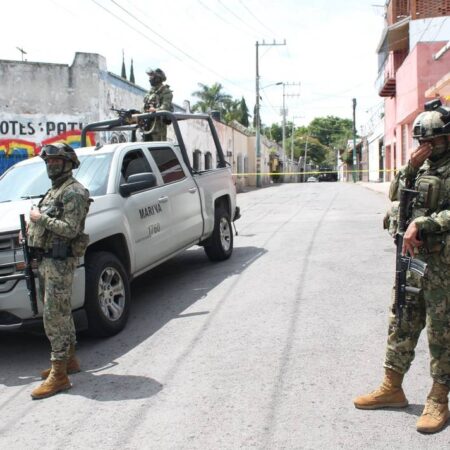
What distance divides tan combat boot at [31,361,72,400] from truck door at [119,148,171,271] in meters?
1.86

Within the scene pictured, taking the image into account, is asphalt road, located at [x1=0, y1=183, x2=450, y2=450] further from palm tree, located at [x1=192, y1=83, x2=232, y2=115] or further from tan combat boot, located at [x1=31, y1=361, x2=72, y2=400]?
palm tree, located at [x1=192, y1=83, x2=232, y2=115]

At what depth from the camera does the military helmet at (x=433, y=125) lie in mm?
3146

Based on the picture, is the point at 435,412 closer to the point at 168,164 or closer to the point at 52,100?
the point at 168,164

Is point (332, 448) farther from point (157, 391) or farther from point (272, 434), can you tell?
point (157, 391)

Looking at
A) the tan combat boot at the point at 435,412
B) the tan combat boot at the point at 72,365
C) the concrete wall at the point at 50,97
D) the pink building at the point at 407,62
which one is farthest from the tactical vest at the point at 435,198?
the pink building at the point at 407,62

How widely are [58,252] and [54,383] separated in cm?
96

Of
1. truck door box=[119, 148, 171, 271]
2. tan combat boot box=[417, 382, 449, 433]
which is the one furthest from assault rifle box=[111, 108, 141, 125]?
tan combat boot box=[417, 382, 449, 433]

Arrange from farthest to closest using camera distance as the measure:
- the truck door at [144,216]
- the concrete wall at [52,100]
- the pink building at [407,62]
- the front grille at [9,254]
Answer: the pink building at [407,62] → the concrete wall at [52,100] → the truck door at [144,216] → the front grille at [9,254]

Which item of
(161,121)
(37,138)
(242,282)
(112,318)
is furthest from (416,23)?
(112,318)

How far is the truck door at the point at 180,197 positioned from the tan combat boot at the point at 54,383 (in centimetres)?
278

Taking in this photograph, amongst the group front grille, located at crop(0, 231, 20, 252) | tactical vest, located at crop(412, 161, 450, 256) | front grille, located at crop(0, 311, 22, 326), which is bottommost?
front grille, located at crop(0, 311, 22, 326)

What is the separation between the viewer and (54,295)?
4027 millimetres

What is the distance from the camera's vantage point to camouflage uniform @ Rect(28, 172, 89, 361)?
403 centimetres

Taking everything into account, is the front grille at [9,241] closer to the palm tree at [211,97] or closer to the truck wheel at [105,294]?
the truck wheel at [105,294]
